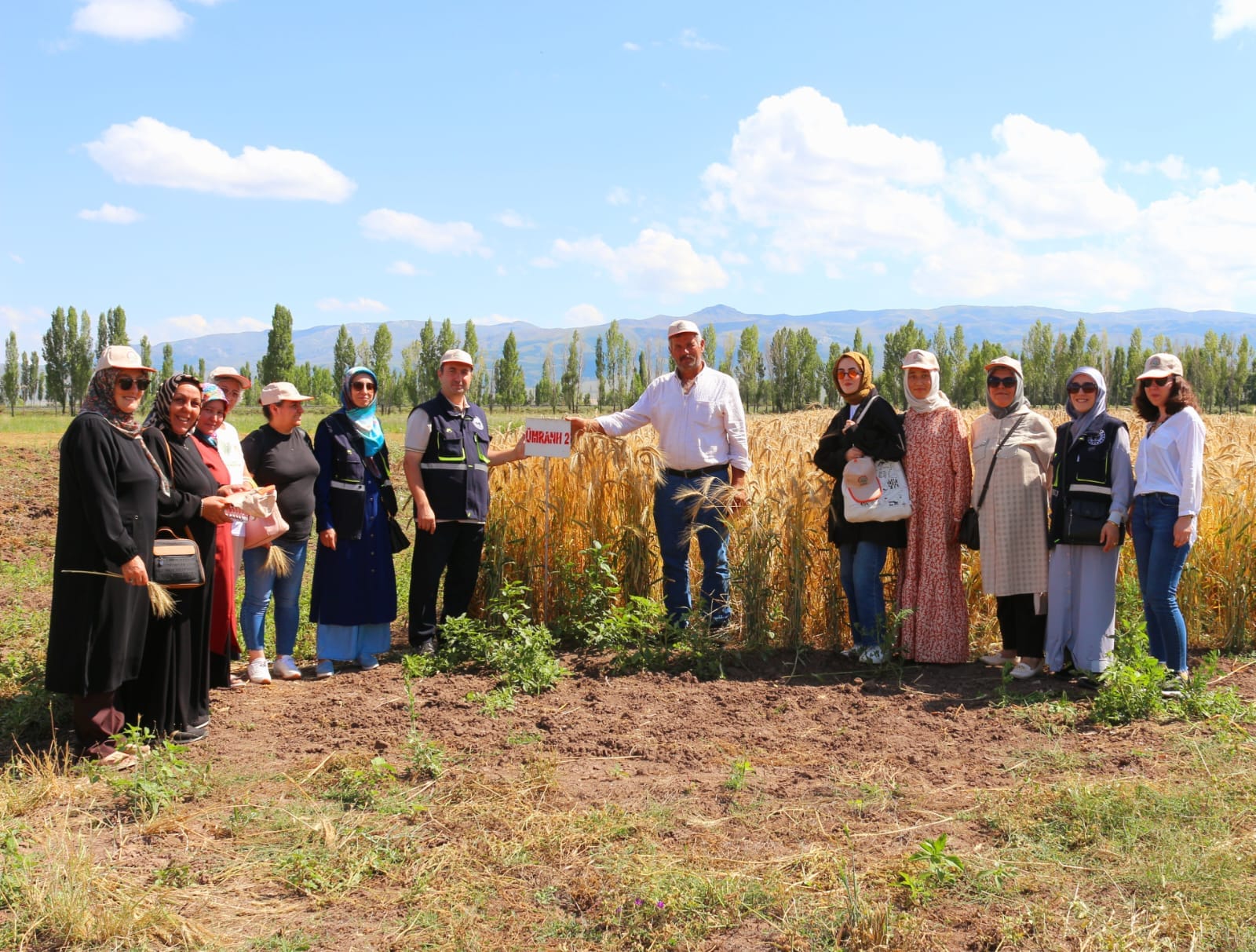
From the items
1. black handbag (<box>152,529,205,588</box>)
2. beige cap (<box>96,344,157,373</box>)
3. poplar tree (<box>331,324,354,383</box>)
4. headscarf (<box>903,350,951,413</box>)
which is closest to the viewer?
beige cap (<box>96,344,157,373</box>)

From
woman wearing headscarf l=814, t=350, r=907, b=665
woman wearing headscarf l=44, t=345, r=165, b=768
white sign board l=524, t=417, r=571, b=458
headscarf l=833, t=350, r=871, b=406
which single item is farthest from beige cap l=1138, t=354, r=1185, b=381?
woman wearing headscarf l=44, t=345, r=165, b=768

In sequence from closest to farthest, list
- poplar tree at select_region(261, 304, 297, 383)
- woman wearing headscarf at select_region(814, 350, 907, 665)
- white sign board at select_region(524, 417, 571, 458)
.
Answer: woman wearing headscarf at select_region(814, 350, 907, 665), white sign board at select_region(524, 417, 571, 458), poplar tree at select_region(261, 304, 297, 383)

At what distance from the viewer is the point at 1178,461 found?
18.9 ft

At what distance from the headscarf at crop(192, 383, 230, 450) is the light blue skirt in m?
1.52

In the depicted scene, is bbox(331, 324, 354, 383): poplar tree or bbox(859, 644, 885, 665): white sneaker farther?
bbox(331, 324, 354, 383): poplar tree

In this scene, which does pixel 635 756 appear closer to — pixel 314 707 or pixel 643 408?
pixel 314 707

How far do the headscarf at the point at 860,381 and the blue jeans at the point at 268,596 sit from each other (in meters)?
3.87

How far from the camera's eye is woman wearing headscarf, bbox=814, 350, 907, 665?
643cm

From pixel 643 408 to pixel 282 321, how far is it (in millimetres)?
57965

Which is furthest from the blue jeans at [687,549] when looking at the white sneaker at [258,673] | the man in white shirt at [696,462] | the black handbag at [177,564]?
the black handbag at [177,564]

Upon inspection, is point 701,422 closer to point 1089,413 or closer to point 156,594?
point 1089,413

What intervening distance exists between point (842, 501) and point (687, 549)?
46.5 inches

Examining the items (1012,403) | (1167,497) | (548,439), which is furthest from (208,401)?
(1167,497)

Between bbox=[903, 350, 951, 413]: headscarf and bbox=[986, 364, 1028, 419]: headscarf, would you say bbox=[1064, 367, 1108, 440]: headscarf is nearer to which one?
bbox=[986, 364, 1028, 419]: headscarf
